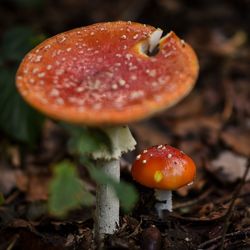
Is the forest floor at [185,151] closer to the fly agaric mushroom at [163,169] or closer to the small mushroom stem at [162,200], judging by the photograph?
the small mushroom stem at [162,200]

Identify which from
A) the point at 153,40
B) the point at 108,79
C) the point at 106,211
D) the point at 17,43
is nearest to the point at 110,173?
the point at 106,211

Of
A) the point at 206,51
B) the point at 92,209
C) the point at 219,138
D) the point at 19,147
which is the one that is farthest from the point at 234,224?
the point at 206,51

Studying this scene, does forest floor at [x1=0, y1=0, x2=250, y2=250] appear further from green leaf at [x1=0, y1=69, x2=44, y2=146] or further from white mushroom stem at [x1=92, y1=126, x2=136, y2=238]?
green leaf at [x1=0, y1=69, x2=44, y2=146]

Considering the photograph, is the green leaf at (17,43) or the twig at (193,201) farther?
the green leaf at (17,43)

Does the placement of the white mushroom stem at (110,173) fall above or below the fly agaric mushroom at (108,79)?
below

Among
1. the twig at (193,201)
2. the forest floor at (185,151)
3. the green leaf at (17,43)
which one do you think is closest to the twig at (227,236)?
the forest floor at (185,151)

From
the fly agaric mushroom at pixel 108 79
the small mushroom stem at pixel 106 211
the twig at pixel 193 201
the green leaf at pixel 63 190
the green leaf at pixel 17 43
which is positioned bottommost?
the twig at pixel 193 201

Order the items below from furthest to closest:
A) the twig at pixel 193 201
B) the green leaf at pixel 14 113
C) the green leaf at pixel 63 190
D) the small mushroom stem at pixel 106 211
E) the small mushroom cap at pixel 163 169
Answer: the green leaf at pixel 14 113
the twig at pixel 193 201
the small mushroom cap at pixel 163 169
the small mushroom stem at pixel 106 211
the green leaf at pixel 63 190
